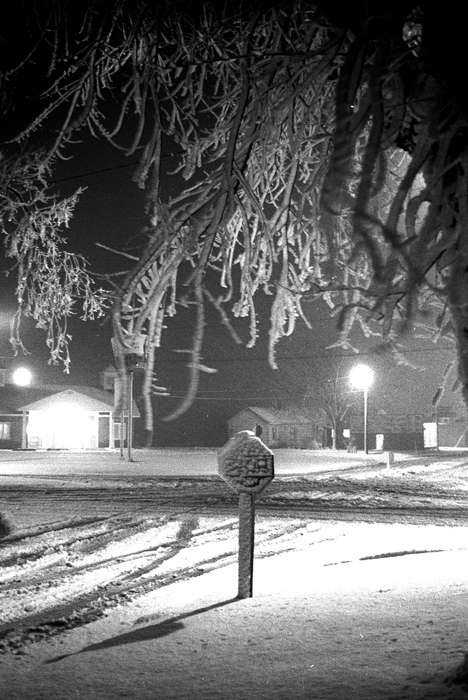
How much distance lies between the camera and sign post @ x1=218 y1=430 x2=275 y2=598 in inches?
253

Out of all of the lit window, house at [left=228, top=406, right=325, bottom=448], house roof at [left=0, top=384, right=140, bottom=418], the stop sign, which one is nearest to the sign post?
the stop sign

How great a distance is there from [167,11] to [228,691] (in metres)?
4.47

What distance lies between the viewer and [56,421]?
54.4 meters

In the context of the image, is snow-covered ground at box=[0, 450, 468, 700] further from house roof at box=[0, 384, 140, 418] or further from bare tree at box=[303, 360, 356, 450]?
bare tree at box=[303, 360, 356, 450]

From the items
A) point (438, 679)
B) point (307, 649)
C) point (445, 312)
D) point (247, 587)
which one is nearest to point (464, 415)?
point (445, 312)

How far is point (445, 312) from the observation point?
4.48 metres

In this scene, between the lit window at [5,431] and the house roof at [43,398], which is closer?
the house roof at [43,398]

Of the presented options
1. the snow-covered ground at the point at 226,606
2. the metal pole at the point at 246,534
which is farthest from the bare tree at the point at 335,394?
the metal pole at the point at 246,534

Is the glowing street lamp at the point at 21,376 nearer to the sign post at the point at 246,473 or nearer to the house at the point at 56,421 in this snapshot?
the house at the point at 56,421

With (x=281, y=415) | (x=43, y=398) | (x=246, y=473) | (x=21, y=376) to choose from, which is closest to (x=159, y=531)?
(x=246, y=473)

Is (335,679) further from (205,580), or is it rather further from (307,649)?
(205,580)

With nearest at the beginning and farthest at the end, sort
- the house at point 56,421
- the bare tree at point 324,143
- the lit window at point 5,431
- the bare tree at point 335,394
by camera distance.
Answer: the bare tree at point 324,143 → the house at point 56,421 → the lit window at point 5,431 → the bare tree at point 335,394

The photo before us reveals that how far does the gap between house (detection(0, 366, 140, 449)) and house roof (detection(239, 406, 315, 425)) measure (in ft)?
55.8

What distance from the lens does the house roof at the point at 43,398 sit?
177 feet
